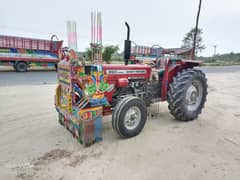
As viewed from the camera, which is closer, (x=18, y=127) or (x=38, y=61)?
(x=18, y=127)

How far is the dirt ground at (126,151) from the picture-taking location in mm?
1893

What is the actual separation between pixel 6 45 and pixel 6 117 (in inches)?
393

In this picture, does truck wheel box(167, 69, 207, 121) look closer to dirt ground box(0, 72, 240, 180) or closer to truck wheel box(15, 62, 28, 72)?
dirt ground box(0, 72, 240, 180)

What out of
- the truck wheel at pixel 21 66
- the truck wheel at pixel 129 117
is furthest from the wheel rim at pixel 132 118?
the truck wheel at pixel 21 66

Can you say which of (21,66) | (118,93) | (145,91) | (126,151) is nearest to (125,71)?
(118,93)

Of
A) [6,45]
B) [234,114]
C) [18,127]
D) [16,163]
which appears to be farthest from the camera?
[6,45]

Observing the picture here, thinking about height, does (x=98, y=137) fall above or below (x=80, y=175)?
above

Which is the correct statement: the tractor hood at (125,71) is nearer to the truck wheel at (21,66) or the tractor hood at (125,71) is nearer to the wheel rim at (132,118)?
the wheel rim at (132,118)

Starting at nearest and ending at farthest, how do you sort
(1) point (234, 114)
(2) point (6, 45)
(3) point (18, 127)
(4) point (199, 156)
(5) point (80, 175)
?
(5) point (80, 175)
(4) point (199, 156)
(3) point (18, 127)
(1) point (234, 114)
(2) point (6, 45)

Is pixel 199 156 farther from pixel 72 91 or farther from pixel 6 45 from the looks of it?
pixel 6 45

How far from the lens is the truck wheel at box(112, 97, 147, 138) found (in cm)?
245

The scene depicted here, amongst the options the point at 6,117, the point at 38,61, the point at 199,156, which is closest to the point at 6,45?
the point at 38,61

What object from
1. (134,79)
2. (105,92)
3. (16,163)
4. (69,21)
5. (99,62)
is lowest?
(16,163)

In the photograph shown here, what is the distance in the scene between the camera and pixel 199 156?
2211 mm
